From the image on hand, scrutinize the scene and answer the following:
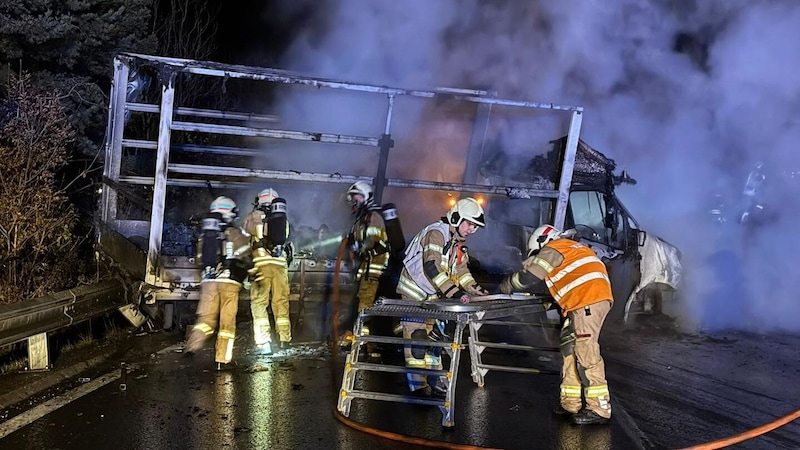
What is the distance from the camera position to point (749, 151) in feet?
36.8

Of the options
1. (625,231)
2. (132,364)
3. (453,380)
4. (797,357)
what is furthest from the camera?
(625,231)

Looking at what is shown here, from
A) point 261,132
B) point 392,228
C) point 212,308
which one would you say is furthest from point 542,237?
point 261,132

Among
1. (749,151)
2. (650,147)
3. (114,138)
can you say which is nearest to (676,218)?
(650,147)

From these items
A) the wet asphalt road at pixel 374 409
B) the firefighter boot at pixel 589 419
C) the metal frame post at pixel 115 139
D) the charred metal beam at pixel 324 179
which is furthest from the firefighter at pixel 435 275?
the metal frame post at pixel 115 139

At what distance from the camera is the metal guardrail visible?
203 inches

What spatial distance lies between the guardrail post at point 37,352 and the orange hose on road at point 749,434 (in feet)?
16.2

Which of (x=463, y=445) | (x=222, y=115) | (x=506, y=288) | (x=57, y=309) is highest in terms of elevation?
(x=222, y=115)

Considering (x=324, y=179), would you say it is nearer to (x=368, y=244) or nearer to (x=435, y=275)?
(x=368, y=244)

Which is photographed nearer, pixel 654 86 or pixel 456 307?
pixel 456 307

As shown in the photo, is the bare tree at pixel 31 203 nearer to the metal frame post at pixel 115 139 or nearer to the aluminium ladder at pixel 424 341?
the metal frame post at pixel 115 139

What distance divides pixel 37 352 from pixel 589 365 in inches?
172

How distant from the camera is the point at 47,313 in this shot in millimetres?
5598

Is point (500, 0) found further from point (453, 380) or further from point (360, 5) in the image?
point (453, 380)

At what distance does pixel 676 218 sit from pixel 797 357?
2999 mm
